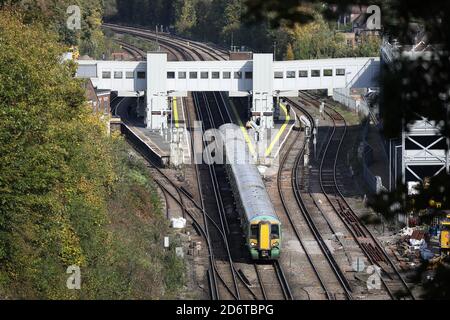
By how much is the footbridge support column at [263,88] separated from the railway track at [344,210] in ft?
10.4

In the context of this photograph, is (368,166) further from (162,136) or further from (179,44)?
(179,44)

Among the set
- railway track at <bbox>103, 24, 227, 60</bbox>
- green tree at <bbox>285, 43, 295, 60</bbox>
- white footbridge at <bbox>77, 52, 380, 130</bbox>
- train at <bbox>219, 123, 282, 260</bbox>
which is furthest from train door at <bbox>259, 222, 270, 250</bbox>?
railway track at <bbox>103, 24, 227, 60</bbox>

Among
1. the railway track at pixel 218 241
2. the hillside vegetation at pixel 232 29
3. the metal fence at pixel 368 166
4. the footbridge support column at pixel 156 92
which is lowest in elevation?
the railway track at pixel 218 241

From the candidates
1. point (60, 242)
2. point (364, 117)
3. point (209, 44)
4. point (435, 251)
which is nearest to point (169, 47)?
point (209, 44)

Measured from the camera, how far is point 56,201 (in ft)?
85.8

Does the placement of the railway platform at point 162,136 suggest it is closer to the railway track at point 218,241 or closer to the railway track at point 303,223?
the railway track at point 218,241

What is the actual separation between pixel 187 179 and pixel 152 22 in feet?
226

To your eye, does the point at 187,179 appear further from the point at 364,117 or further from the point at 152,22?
the point at 152,22

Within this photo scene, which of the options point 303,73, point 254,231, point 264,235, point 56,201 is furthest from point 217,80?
point 56,201

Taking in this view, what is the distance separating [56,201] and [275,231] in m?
8.88

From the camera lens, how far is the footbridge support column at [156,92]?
2147 inches

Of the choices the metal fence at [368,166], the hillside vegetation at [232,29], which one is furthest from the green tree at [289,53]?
the metal fence at [368,166]

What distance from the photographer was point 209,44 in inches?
3652

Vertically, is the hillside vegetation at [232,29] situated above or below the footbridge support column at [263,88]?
above
